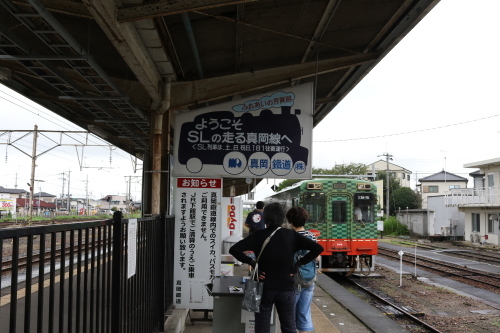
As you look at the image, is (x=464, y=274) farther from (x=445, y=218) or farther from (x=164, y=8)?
(x=445, y=218)

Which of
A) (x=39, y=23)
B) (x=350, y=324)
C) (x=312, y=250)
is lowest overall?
(x=350, y=324)

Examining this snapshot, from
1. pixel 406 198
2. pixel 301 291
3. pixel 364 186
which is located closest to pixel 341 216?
pixel 364 186

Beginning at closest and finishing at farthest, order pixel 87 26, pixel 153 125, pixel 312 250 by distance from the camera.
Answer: pixel 312 250, pixel 87 26, pixel 153 125

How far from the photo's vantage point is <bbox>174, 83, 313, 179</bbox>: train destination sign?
26.4ft

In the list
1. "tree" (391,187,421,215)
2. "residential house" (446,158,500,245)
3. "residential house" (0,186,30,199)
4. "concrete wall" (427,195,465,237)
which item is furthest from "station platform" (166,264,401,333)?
"residential house" (0,186,30,199)

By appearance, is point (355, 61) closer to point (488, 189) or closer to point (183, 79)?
point (183, 79)

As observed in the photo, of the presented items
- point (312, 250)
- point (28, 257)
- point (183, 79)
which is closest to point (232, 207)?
point (183, 79)

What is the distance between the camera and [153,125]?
8.31 meters

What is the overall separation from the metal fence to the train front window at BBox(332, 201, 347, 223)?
360 inches

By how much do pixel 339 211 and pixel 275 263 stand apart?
1080 centimetres

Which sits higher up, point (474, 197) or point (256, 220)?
point (474, 197)

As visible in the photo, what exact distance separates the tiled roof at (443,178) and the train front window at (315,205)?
164ft

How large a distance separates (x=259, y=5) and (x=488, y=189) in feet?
107

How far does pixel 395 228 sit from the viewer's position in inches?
1932
